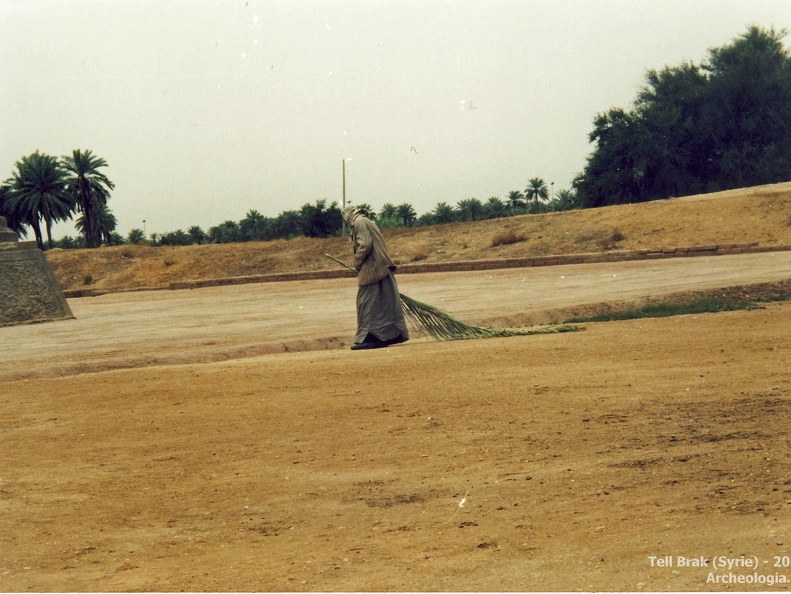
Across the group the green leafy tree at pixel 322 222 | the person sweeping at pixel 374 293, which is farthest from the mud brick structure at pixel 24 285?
the green leafy tree at pixel 322 222

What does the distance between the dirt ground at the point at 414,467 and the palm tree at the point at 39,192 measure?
56140 millimetres

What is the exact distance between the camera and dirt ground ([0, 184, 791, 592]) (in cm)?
399

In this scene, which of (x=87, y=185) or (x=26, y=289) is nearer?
(x=26, y=289)

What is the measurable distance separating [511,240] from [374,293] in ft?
69.3

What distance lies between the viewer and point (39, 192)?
63.7 meters

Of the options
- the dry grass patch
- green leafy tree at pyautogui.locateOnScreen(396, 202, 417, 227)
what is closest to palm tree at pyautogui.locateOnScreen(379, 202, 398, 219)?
green leafy tree at pyautogui.locateOnScreen(396, 202, 417, 227)

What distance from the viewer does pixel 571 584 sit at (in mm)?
3617

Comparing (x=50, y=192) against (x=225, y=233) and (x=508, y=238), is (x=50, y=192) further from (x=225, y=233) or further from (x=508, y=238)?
(x=508, y=238)

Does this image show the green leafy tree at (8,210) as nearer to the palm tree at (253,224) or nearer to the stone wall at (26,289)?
the palm tree at (253,224)

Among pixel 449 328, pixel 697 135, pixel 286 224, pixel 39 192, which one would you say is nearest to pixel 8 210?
pixel 39 192

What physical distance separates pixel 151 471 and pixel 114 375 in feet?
13.4

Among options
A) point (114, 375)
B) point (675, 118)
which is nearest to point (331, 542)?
point (114, 375)

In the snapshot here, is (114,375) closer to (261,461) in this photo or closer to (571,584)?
(261,461)

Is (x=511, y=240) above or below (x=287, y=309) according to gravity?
above
